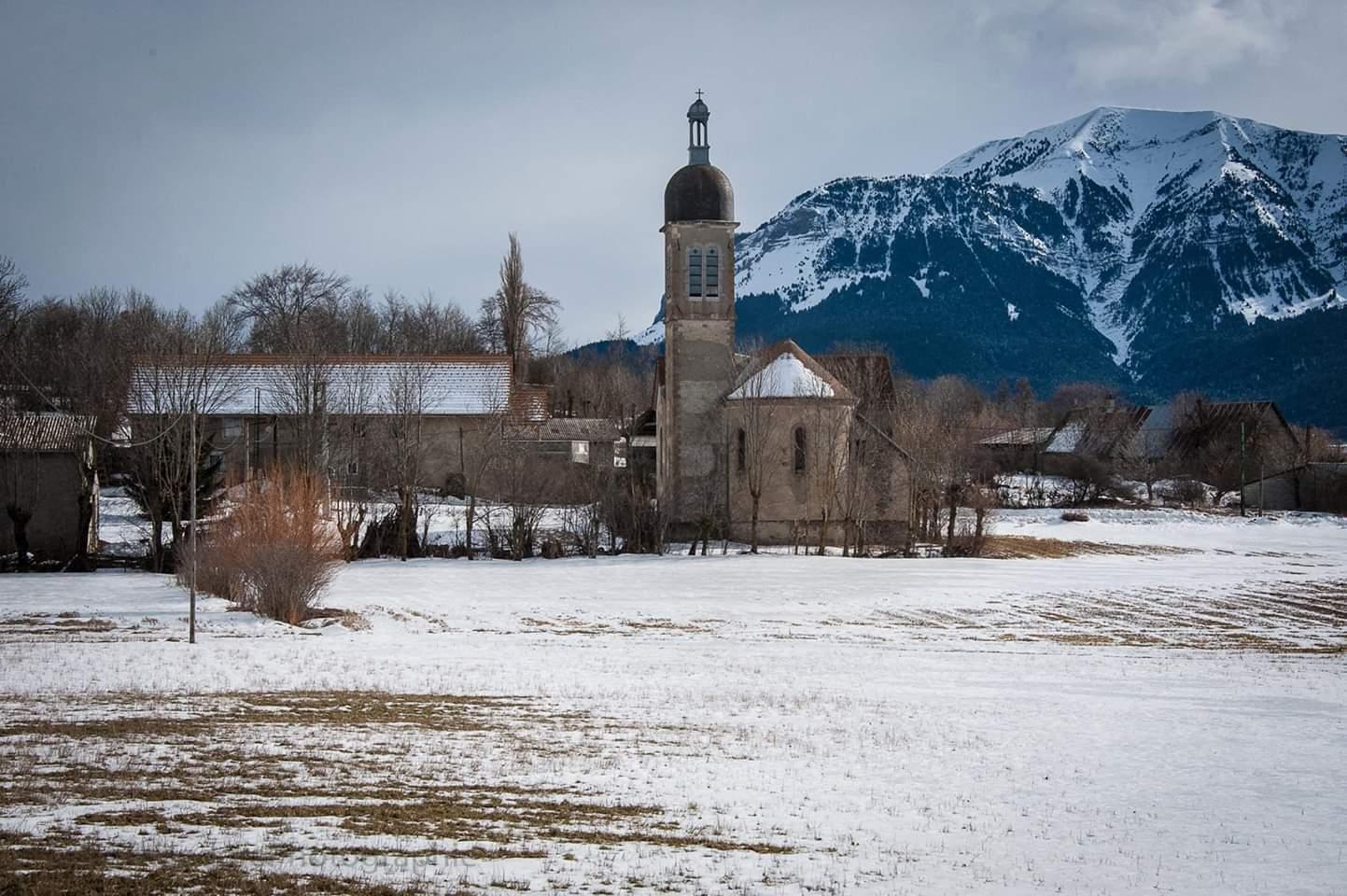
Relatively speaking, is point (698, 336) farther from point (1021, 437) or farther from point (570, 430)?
point (1021, 437)

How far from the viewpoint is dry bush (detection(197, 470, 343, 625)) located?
28.6 metres

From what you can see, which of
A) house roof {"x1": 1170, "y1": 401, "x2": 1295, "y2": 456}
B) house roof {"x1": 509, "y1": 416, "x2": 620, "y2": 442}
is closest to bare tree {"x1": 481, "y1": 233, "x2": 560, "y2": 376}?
house roof {"x1": 509, "y1": 416, "x2": 620, "y2": 442}

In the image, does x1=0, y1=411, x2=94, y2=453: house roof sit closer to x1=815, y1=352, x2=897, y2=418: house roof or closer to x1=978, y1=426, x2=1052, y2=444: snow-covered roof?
x1=815, y1=352, x2=897, y2=418: house roof

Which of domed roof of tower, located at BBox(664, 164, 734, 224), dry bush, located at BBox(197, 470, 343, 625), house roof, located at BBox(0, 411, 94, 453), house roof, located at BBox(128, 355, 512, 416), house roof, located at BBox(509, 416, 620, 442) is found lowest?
dry bush, located at BBox(197, 470, 343, 625)

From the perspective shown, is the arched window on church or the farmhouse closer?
the farmhouse

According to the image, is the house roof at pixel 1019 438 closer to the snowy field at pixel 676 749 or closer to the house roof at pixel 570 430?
the house roof at pixel 570 430

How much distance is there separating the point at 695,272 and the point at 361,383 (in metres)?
17.3

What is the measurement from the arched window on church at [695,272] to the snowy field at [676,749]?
21692 mm

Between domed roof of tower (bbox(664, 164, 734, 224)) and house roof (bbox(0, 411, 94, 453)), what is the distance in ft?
75.0

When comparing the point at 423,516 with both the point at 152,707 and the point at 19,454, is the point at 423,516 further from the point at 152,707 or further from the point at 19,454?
the point at 152,707

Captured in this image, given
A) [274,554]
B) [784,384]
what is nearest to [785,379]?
[784,384]

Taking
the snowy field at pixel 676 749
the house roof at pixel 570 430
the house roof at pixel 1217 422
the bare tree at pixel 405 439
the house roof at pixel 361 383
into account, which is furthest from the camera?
the house roof at pixel 1217 422

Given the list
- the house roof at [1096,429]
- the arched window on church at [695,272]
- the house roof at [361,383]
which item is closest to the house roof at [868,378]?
the arched window on church at [695,272]

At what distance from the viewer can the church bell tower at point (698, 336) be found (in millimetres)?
51062
